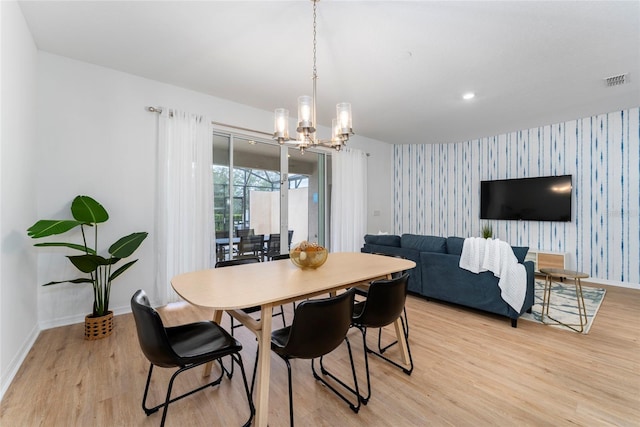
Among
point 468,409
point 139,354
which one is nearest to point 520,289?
point 468,409

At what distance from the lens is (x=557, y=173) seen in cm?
495

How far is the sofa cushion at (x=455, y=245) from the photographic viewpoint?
328 cm

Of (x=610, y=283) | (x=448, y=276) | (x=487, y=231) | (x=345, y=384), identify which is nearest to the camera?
(x=345, y=384)

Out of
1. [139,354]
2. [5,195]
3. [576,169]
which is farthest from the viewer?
[576,169]

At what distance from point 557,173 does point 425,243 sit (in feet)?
11.3

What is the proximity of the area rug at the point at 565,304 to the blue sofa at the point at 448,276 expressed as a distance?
0.79 ft

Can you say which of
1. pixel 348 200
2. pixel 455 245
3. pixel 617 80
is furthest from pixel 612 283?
pixel 348 200

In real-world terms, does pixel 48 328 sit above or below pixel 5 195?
below

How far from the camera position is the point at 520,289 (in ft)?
9.19

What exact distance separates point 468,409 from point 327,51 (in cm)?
313

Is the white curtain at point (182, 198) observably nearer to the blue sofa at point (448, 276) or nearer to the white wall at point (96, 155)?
the white wall at point (96, 155)

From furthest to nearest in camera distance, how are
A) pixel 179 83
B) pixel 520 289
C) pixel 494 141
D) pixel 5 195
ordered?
pixel 494 141
pixel 179 83
pixel 520 289
pixel 5 195

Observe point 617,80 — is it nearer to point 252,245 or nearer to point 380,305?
point 380,305

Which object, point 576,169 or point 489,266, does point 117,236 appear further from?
point 576,169
